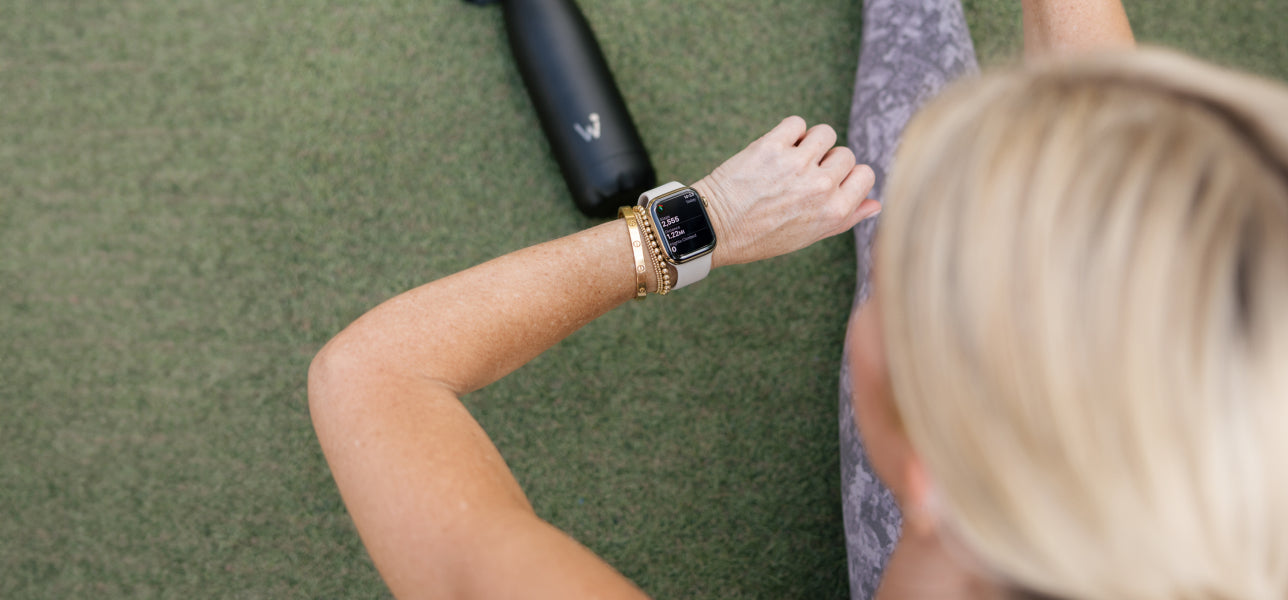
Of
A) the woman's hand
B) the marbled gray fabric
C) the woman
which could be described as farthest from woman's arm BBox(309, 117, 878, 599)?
the woman

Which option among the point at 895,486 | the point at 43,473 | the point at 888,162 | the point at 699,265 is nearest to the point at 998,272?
the point at 895,486

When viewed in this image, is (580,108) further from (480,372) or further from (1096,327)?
(1096,327)

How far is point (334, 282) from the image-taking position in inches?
48.1

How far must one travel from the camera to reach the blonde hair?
29 centimetres

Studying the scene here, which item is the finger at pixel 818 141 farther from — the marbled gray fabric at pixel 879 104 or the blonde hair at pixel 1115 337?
the blonde hair at pixel 1115 337

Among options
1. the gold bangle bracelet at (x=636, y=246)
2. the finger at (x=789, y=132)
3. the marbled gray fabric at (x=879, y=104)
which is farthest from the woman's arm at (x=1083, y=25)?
the gold bangle bracelet at (x=636, y=246)

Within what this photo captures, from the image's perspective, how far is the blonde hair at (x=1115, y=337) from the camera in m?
0.29

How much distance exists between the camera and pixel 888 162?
0.98 metres

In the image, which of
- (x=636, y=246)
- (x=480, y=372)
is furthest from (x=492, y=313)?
(x=636, y=246)

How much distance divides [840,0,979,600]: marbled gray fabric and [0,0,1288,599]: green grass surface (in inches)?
5.7

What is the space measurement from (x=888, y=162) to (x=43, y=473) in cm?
156

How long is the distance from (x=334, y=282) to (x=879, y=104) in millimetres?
998

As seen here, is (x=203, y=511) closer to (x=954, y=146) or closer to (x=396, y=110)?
(x=396, y=110)

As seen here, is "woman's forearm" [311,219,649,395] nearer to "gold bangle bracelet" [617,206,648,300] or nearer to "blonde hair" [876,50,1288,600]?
"gold bangle bracelet" [617,206,648,300]
